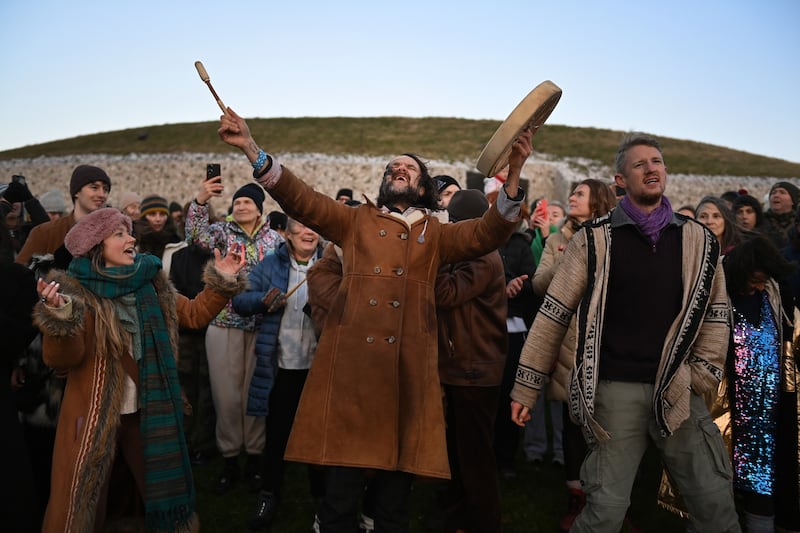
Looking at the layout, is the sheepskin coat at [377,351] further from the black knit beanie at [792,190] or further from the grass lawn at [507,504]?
the black knit beanie at [792,190]

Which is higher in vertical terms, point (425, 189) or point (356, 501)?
point (425, 189)

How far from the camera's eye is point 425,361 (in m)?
3.27

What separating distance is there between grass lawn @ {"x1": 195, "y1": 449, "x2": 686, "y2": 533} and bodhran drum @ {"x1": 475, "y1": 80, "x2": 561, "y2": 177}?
7.72 feet

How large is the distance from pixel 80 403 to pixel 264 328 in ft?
5.80

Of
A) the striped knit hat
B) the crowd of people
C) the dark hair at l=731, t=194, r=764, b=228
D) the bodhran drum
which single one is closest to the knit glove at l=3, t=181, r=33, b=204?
the striped knit hat

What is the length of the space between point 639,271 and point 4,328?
131 inches

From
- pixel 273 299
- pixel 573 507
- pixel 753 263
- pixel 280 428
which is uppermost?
pixel 753 263

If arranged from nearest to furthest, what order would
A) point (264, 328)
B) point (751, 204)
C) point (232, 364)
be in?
point (264, 328), point (232, 364), point (751, 204)

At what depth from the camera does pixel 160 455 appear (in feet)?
11.2

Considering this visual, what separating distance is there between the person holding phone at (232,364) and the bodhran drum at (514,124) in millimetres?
2742

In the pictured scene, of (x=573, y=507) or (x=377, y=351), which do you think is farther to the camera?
(x=573, y=507)

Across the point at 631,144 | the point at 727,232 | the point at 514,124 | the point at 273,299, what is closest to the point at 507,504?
the point at 273,299

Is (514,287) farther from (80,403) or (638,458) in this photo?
(80,403)

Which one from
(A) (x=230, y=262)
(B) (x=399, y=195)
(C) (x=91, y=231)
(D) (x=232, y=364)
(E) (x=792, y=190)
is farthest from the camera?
(E) (x=792, y=190)
